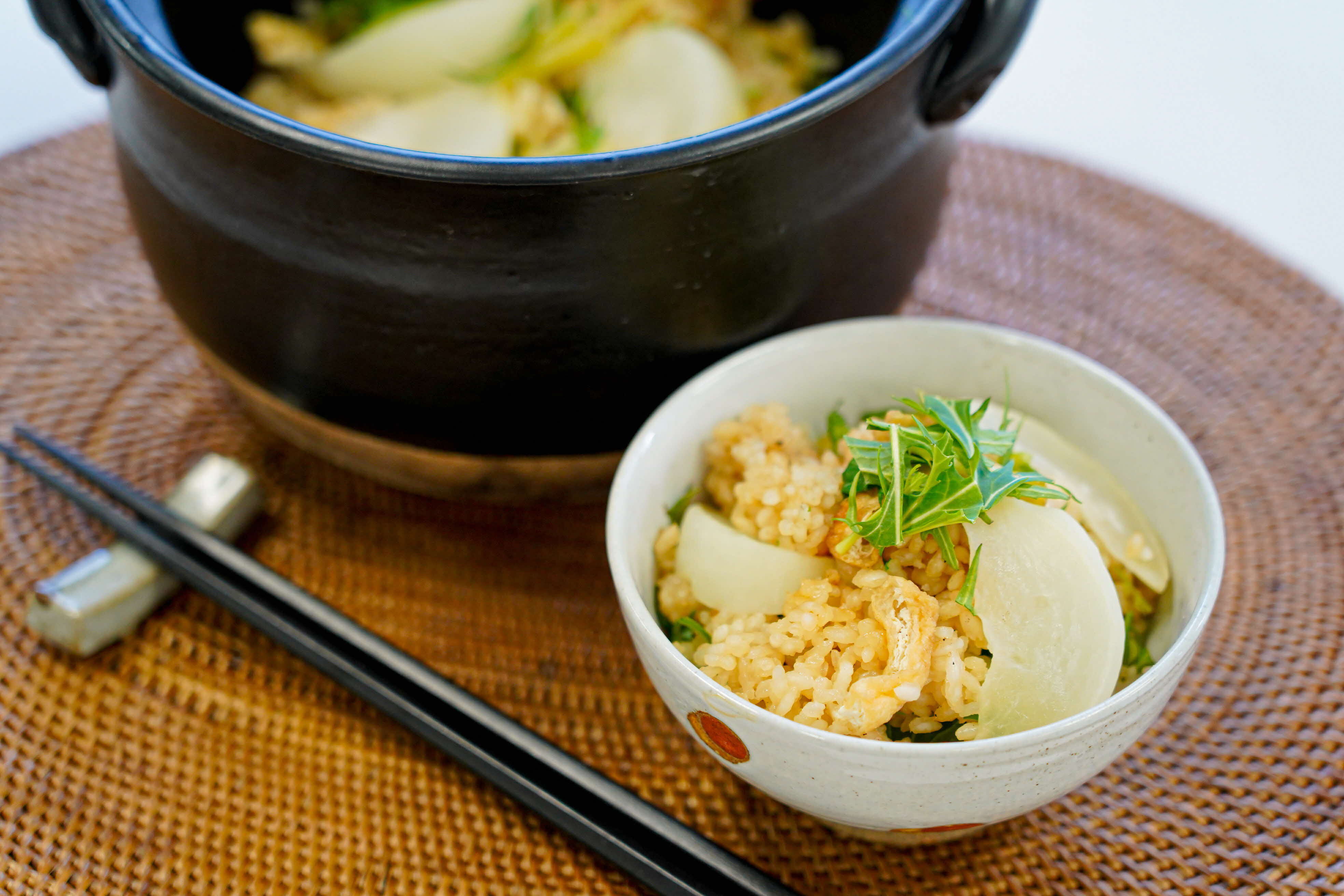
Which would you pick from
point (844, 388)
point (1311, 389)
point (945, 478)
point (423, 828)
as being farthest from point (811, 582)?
point (1311, 389)

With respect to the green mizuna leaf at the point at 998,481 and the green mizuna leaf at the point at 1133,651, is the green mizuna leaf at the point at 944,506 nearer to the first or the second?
the green mizuna leaf at the point at 998,481

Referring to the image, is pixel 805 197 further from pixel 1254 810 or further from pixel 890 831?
pixel 1254 810

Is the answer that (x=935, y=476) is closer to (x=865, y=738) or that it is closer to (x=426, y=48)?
(x=865, y=738)

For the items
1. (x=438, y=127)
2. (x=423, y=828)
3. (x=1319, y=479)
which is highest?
(x=438, y=127)

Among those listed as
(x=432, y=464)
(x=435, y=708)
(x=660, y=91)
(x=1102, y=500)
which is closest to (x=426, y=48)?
(x=660, y=91)

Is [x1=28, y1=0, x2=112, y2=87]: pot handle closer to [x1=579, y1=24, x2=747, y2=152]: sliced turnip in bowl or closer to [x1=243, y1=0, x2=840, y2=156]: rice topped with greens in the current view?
[x1=243, y1=0, x2=840, y2=156]: rice topped with greens

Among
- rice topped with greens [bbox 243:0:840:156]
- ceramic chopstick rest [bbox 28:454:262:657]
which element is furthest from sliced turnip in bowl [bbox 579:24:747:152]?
ceramic chopstick rest [bbox 28:454:262:657]

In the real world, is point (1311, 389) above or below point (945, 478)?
below
